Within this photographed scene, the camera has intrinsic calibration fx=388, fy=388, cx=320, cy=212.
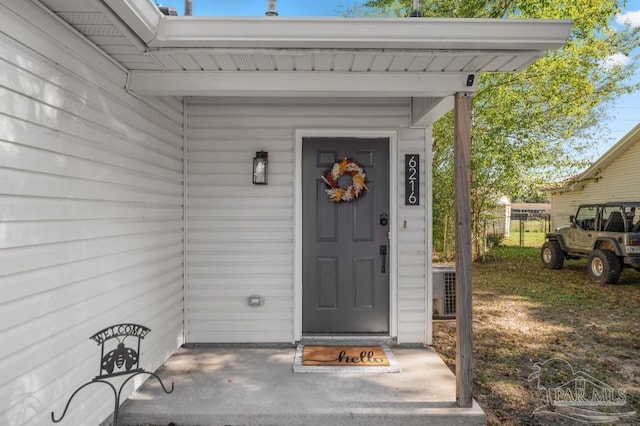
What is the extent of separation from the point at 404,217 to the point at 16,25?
3006 millimetres

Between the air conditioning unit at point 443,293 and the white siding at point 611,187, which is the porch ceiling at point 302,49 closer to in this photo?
the air conditioning unit at point 443,293

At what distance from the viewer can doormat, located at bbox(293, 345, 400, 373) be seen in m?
3.05

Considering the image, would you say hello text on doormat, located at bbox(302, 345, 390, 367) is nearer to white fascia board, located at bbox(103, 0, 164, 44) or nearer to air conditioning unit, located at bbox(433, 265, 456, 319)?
air conditioning unit, located at bbox(433, 265, 456, 319)

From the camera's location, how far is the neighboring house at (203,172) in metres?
1.77

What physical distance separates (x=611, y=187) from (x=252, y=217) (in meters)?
11.4

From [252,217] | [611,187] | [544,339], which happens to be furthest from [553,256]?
[252,217]

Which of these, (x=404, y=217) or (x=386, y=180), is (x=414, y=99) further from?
(x=404, y=217)

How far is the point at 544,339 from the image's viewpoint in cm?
417

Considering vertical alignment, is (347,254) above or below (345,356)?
above

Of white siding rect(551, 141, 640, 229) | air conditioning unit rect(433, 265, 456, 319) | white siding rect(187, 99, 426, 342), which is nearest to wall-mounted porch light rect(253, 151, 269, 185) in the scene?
white siding rect(187, 99, 426, 342)

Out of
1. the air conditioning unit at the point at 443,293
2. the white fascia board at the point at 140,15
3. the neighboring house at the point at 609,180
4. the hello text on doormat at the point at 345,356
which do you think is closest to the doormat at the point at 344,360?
the hello text on doormat at the point at 345,356

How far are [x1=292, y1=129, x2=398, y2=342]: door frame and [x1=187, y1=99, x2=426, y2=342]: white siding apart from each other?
0.14ft

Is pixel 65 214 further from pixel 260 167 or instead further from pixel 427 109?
pixel 427 109

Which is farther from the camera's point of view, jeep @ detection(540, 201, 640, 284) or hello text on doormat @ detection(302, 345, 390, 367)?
jeep @ detection(540, 201, 640, 284)
